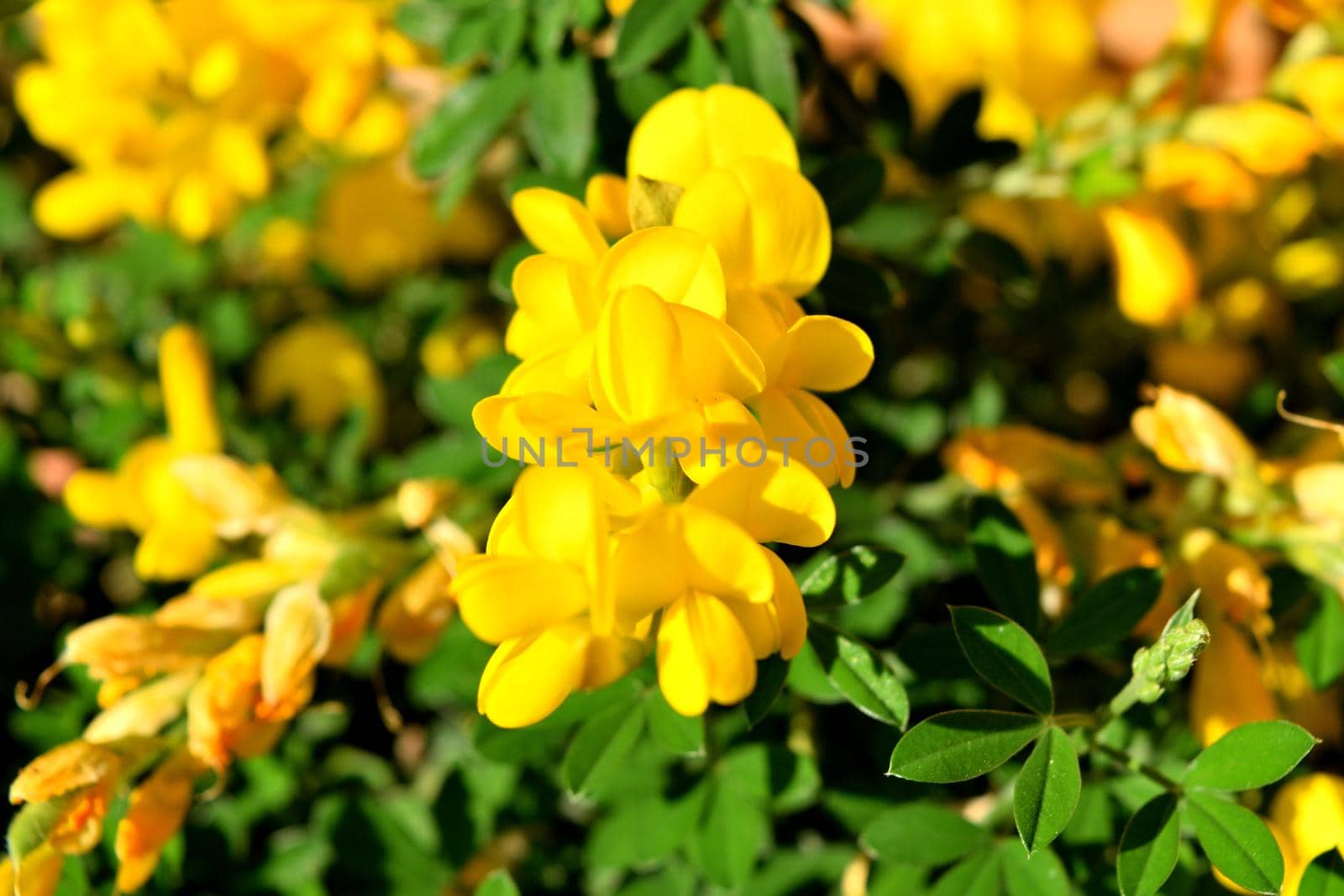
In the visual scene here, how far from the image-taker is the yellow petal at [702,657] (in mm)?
800

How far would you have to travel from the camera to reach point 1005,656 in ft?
3.19

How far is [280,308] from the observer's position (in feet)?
6.87

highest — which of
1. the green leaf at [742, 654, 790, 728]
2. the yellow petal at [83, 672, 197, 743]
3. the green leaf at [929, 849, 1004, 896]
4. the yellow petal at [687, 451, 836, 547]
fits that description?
the yellow petal at [687, 451, 836, 547]

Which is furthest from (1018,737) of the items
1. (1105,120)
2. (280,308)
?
(280,308)

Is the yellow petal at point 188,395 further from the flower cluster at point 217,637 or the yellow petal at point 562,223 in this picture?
the yellow petal at point 562,223

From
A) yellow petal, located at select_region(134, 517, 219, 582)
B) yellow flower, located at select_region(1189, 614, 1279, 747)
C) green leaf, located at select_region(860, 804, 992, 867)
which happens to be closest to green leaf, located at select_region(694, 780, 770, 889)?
green leaf, located at select_region(860, 804, 992, 867)

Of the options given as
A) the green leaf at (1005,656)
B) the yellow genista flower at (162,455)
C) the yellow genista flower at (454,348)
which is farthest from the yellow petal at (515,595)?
the yellow genista flower at (454,348)

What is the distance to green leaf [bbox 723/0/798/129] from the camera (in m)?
1.23

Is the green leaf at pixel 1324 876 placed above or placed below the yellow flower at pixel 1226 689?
above

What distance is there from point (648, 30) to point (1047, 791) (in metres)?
0.83

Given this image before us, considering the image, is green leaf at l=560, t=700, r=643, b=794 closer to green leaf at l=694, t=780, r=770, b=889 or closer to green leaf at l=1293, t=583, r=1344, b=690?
green leaf at l=694, t=780, r=770, b=889

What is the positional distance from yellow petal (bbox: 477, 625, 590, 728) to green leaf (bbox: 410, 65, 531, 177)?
710 mm

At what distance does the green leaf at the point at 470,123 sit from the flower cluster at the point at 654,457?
0.47 metres

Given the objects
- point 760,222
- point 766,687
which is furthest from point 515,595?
point 760,222
